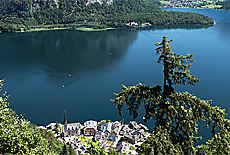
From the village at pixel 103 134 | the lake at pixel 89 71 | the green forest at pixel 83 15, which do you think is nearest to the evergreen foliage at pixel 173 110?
the village at pixel 103 134

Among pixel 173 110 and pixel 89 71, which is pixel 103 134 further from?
pixel 89 71

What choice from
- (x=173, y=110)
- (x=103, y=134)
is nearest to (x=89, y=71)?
(x=103, y=134)

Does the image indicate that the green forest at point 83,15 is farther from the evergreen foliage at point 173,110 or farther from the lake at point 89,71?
the evergreen foliage at point 173,110

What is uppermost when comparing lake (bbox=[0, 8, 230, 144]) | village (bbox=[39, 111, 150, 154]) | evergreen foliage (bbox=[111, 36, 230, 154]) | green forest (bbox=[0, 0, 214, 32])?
green forest (bbox=[0, 0, 214, 32])

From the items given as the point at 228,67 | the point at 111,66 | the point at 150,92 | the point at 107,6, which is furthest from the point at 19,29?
the point at 150,92

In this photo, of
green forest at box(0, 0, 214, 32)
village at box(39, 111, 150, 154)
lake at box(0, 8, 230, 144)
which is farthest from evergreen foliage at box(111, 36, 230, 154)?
green forest at box(0, 0, 214, 32)

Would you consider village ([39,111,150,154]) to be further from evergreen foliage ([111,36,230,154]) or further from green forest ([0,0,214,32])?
green forest ([0,0,214,32])
